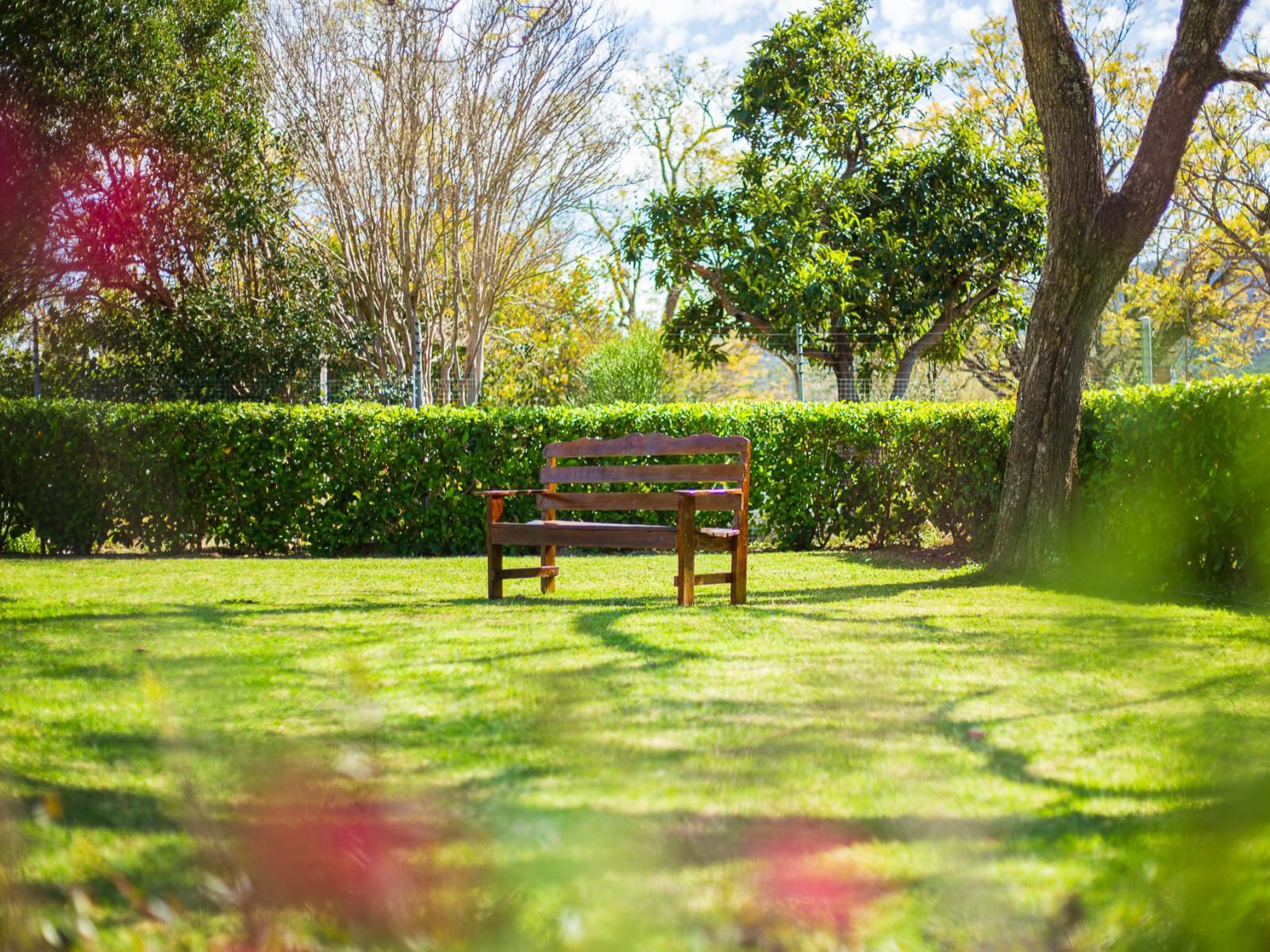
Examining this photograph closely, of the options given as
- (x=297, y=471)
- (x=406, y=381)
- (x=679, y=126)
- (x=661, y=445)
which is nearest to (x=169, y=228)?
(x=406, y=381)

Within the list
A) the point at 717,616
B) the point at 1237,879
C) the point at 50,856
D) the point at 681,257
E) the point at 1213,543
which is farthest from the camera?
the point at 681,257

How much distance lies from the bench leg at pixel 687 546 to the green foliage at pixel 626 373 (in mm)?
12016

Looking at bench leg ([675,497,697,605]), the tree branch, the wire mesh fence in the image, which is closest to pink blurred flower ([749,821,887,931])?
bench leg ([675,497,697,605])

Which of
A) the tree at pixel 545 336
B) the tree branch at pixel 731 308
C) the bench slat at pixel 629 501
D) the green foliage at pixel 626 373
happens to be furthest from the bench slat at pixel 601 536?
the tree at pixel 545 336

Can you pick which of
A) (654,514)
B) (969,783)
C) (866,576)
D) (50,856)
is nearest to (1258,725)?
(969,783)

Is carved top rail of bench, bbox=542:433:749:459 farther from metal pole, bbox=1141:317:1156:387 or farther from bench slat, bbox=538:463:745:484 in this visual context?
metal pole, bbox=1141:317:1156:387

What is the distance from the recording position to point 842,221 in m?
21.8

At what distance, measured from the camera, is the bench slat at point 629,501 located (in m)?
7.20

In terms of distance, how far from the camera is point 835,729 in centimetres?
384

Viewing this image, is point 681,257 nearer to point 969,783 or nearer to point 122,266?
point 122,266

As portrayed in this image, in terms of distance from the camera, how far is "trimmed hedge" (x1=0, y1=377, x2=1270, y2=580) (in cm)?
1218

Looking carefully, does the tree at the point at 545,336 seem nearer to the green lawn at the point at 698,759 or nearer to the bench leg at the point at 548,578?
the bench leg at the point at 548,578

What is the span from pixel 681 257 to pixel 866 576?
1327cm

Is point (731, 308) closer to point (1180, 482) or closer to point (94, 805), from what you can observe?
A: point (1180, 482)
